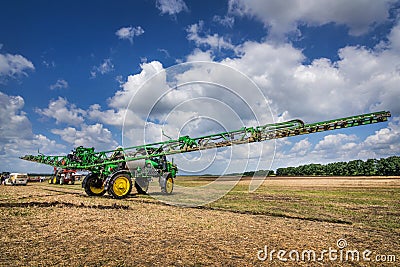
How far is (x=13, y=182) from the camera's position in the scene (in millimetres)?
43750

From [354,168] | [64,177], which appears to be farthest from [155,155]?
[354,168]

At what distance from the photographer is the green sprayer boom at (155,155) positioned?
12.0 metres

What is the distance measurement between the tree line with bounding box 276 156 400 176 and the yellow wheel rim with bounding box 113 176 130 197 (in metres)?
111

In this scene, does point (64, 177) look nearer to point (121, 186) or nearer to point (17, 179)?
point (17, 179)

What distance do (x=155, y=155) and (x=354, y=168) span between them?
120m

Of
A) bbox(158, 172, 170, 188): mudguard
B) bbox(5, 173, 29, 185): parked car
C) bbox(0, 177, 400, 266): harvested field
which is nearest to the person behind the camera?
bbox(0, 177, 400, 266): harvested field

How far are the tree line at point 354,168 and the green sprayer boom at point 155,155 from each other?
10858 cm

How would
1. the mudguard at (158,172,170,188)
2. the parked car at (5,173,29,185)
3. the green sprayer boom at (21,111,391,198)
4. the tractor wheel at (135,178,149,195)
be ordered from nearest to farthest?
the green sprayer boom at (21,111,391,198) < the tractor wheel at (135,178,149,195) < the mudguard at (158,172,170,188) < the parked car at (5,173,29,185)

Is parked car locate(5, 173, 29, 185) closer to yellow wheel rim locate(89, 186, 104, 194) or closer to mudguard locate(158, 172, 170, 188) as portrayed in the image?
yellow wheel rim locate(89, 186, 104, 194)

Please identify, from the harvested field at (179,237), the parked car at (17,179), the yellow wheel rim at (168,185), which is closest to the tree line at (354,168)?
the yellow wheel rim at (168,185)

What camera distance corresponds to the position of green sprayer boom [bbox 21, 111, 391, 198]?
39.5 ft

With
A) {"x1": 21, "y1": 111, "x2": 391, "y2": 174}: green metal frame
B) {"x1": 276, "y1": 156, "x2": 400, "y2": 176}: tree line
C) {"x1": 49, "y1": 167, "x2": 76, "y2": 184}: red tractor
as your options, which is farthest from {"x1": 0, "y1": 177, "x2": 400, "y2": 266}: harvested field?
{"x1": 276, "y1": 156, "x2": 400, "y2": 176}: tree line

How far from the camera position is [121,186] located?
18.8m

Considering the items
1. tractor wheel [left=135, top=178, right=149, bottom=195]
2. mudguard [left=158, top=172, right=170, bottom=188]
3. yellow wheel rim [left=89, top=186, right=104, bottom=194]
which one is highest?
mudguard [left=158, top=172, right=170, bottom=188]
